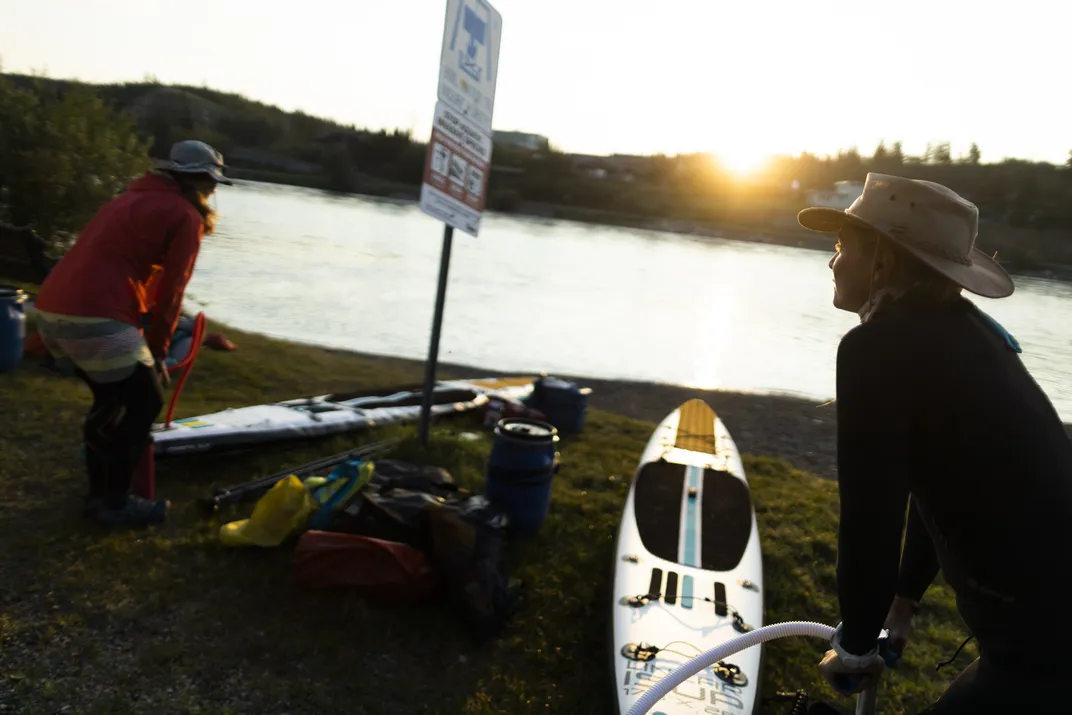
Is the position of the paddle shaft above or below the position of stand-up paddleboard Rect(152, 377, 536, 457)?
below

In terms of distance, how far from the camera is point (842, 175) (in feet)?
266

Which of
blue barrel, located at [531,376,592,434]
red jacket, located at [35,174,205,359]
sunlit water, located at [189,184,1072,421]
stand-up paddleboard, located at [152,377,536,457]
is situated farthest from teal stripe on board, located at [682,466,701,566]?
sunlit water, located at [189,184,1072,421]

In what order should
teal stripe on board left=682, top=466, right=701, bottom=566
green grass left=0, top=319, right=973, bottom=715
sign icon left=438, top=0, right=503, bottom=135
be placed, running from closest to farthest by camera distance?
green grass left=0, top=319, right=973, bottom=715, teal stripe on board left=682, top=466, right=701, bottom=566, sign icon left=438, top=0, right=503, bottom=135

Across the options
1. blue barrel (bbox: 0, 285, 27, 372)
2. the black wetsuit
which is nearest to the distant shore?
blue barrel (bbox: 0, 285, 27, 372)

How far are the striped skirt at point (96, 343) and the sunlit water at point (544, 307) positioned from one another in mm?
8761

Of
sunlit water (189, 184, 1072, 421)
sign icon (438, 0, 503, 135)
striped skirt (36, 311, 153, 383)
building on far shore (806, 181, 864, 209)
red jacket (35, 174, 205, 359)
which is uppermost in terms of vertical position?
building on far shore (806, 181, 864, 209)

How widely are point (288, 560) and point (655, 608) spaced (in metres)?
2.06

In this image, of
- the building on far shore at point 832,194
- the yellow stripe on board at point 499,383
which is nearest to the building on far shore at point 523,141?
the building on far shore at point 832,194

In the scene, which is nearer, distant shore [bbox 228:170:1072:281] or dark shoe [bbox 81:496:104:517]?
dark shoe [bbox 81:496:104:517]

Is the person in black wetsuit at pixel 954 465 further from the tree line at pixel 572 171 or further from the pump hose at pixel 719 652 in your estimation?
the tree line at pixel 572 171

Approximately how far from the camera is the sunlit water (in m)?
14.5

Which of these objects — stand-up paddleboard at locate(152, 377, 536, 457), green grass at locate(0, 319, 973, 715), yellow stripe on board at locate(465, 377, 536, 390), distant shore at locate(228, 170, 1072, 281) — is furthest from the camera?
distant shore at locate(228, 170, 1072, 281)

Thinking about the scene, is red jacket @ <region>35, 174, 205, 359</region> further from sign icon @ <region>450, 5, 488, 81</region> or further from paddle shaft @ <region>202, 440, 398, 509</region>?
sign icon @ <region>450, 5, 488, 81</region>

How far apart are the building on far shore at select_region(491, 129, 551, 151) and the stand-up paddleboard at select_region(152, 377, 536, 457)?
88.2 m
